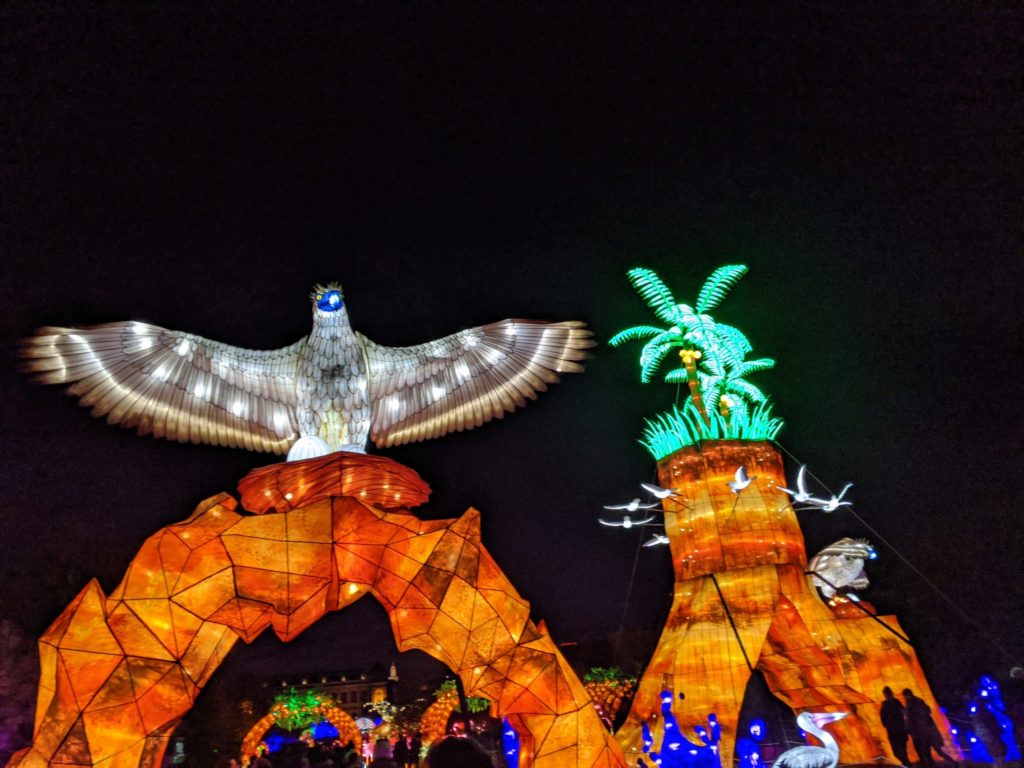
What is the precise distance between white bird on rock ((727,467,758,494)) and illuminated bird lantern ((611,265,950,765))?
0.16 feet

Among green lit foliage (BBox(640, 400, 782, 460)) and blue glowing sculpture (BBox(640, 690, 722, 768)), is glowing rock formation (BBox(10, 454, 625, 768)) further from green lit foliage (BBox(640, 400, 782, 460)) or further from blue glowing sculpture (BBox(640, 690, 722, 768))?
green lit foliage (BBox(640, 400, 782, 460))

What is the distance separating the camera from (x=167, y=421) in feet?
23.6

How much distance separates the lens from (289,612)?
5.20m

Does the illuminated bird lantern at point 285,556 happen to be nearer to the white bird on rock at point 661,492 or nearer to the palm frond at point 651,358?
the white bird on rock at point 661,492

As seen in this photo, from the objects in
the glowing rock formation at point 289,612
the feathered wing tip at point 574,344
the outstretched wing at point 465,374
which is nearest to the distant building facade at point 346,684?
the outstretched wing at point 465,374

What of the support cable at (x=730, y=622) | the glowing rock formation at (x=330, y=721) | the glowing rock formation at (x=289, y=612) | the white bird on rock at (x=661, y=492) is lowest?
the glowing rock formation at (x=330, y=721)

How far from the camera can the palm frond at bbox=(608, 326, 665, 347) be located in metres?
18.1

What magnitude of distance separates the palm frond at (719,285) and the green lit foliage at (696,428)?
3098mm

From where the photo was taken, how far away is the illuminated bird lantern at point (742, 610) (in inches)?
511

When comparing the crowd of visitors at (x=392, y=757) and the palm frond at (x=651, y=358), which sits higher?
the palm frond at (x=651, y=358)

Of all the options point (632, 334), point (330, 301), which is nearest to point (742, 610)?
point (632, 334)

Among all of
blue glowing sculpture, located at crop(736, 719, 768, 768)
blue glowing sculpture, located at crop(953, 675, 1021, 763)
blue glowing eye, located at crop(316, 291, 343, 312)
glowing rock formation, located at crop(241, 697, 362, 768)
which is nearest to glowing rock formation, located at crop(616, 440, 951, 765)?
blue glowing sculpture, located at crop(736, 719, 768, 768)

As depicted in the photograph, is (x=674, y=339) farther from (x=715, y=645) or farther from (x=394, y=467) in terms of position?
(x=394, y=467)

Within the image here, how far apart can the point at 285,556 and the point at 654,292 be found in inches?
576
